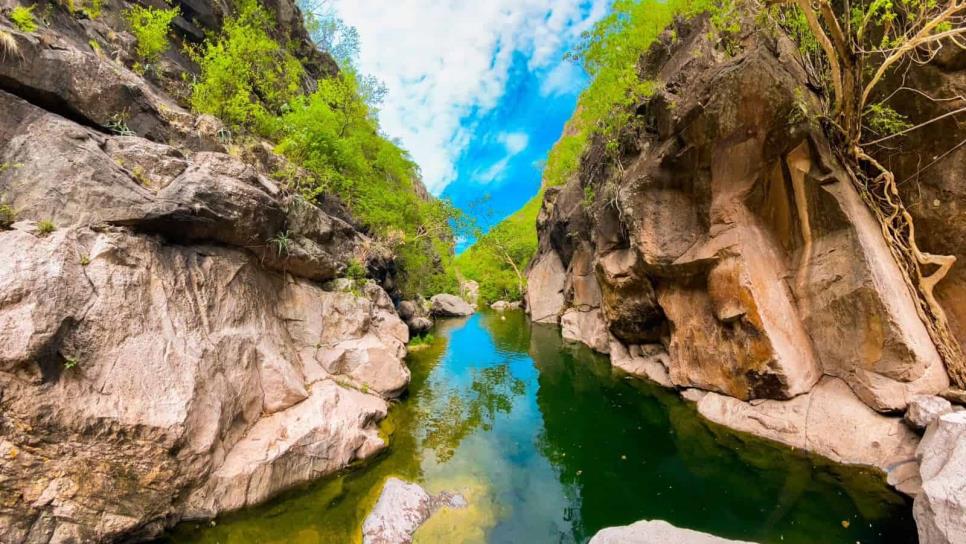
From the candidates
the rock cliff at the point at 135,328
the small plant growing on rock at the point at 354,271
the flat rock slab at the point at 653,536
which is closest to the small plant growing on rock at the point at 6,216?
the rock cliff at the point at 135,328

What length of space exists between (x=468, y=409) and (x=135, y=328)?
9.73 metres

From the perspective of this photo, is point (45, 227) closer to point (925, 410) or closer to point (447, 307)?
point (925, 410)

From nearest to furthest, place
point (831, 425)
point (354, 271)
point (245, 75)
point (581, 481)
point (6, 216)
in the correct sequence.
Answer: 1. point (6, 216)
2. point (581, 481)
3. point (831, 425)
4. point (354, 271)
5. point (245, 75)

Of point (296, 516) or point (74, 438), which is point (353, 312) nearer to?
point (296, 516)

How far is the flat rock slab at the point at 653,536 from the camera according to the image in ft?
17.0

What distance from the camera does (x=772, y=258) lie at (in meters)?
11.9

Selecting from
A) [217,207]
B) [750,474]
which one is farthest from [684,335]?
[217,207]

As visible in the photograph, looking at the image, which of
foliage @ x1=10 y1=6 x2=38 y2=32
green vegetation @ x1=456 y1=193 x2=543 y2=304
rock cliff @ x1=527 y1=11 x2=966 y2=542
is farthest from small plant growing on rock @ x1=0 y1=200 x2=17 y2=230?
green vegetation @ x1=456 y1=193 x2=543 y2=304

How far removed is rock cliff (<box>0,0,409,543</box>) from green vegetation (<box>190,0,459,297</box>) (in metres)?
4.54

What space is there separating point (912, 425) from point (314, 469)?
43.5 feet

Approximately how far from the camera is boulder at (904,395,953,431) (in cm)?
788

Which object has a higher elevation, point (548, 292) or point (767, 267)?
point (548, 292)

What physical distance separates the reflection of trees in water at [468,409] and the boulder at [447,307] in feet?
76.7

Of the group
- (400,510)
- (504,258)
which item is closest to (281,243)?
(400,510)
